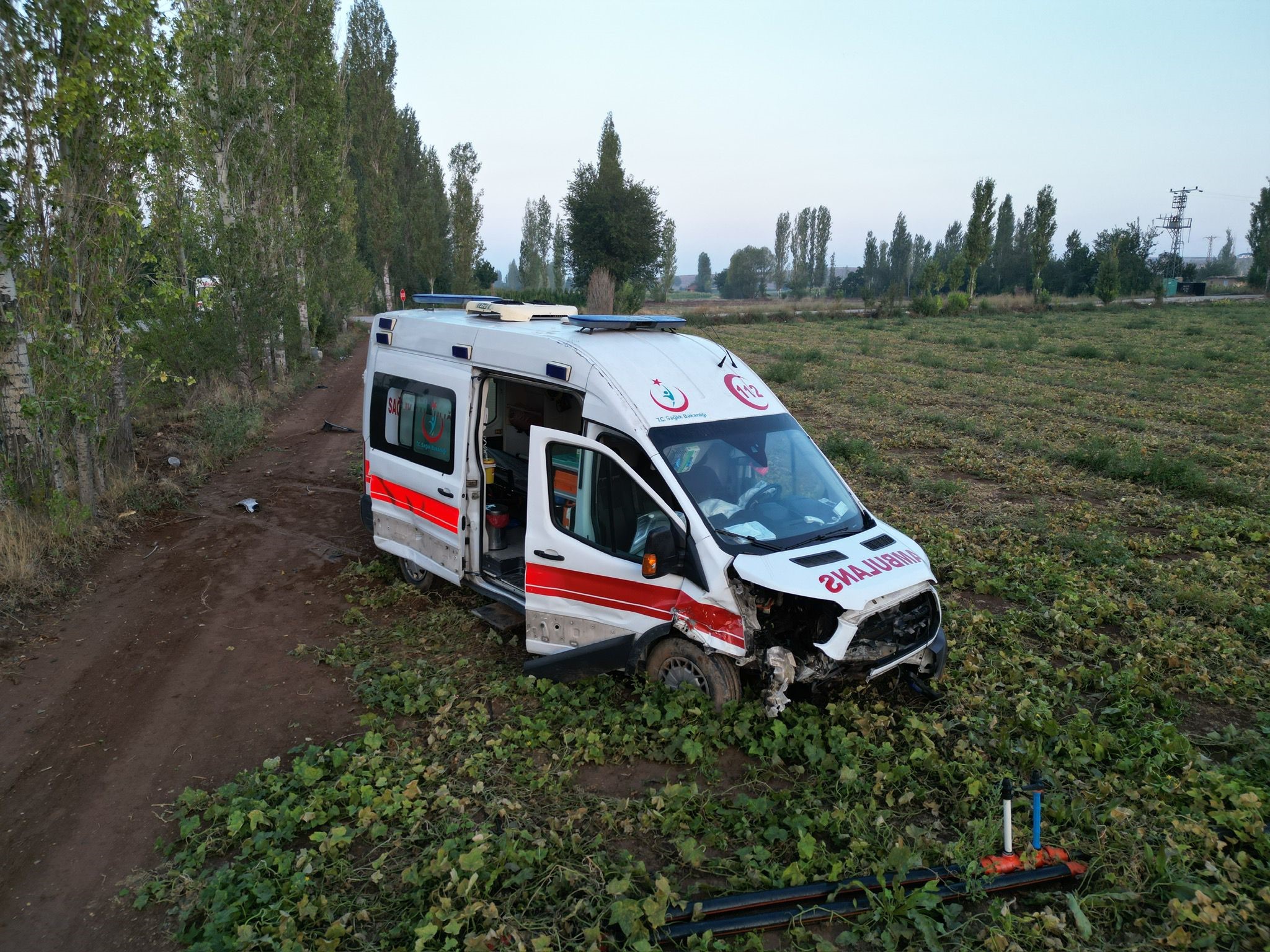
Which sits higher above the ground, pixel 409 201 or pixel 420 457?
pixel 409 201

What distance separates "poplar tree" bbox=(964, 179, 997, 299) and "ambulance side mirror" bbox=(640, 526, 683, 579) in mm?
60188

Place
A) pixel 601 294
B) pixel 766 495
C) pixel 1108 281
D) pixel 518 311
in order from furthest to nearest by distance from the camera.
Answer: pixel 1108 281 → pixel 601 294 → pixel 518 311 → pixel 766 495

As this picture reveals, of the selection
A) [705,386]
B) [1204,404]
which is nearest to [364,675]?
[705,386]

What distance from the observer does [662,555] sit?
5.05 m

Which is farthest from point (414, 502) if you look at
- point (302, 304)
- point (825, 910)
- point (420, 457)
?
point (302, 304)

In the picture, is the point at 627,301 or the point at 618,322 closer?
the point at 618,322

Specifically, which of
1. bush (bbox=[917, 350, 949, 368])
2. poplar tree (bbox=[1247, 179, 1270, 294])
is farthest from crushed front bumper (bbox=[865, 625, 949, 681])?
poplar tree (bbox=[1247, 179, 1270, 294])

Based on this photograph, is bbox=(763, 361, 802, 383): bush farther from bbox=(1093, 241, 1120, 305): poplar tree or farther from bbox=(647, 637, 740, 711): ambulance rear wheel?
bbox=(1093, 241, 1120, 305): poplar tree

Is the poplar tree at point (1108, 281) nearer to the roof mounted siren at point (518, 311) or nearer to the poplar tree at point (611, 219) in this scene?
the poplar tree at point (611, 219)

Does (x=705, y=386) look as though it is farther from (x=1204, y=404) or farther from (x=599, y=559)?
(x=1204, y=404)

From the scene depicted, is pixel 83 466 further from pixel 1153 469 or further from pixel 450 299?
pixel 1153 469

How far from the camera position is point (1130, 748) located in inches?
189

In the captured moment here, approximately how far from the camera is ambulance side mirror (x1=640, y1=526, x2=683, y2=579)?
5.03 meters

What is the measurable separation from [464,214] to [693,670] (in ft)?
167
